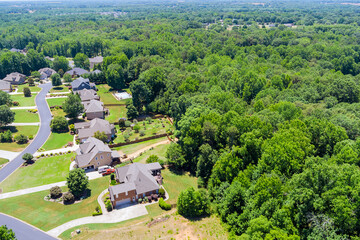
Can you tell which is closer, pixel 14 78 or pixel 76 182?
pixel 76 182

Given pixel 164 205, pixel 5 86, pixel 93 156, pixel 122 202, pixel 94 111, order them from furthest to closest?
pixel 5 86 → pixel 94 111 → pixel 93 156 → pixel 122 202 → pixel 164 205

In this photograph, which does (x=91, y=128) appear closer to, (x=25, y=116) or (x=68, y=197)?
(x=68, y=197)

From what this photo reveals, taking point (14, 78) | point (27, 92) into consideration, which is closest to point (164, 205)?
point (27, 92)

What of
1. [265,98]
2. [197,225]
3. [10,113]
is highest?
[265,98]

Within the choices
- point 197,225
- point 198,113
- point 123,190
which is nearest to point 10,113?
point 123,190

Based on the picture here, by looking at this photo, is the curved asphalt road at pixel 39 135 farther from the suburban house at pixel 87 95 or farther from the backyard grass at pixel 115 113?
the backyard grass at pixel 115 113

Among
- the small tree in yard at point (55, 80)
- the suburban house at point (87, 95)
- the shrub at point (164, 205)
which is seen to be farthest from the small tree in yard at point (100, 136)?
the small tree in yard at point (55, 80)

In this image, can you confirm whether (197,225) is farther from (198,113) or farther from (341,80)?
(341,80)
